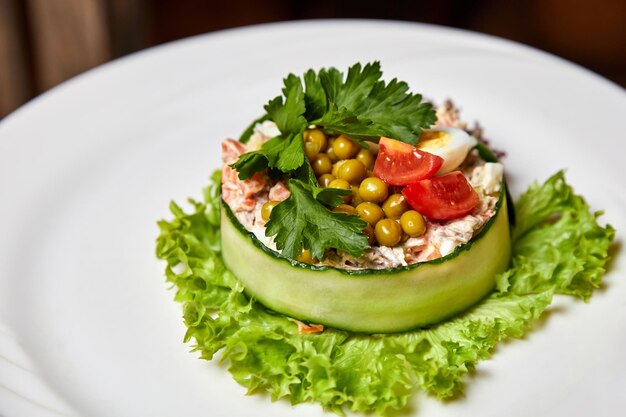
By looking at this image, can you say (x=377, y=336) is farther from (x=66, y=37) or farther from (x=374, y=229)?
(x=66, y=37)

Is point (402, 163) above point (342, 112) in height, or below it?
below

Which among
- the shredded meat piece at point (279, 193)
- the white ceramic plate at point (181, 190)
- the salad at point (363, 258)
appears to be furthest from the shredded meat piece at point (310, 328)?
the shredded meat piece at point (279, 193)

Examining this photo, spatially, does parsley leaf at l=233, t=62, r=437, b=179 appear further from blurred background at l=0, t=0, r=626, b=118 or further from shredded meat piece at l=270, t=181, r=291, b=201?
blurred background at l=0, t=0, r=626, b=118

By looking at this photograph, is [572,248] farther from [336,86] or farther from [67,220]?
[67,220]

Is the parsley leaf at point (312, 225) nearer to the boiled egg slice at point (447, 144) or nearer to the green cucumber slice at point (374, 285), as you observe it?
the green cucumber slice at point (374, 285)

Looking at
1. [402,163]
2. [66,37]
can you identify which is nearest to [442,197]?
[402,163]

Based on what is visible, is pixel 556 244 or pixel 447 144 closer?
pixel 447 144
